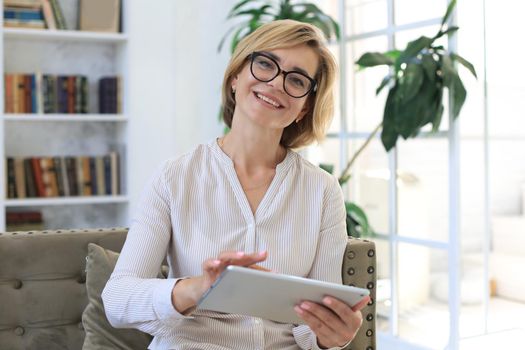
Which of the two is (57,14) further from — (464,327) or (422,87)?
(464,327)

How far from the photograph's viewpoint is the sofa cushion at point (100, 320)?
2008 millimetres

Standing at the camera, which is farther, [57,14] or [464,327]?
[57,14]

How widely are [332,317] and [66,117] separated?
3133 mm

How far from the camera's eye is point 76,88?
Result: 4.46m

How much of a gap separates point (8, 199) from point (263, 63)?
9.33ft

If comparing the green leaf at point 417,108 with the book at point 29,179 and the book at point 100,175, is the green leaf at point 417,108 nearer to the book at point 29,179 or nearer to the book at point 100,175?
the book at point 100,175

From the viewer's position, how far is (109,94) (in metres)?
4.52

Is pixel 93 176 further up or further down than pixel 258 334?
further up

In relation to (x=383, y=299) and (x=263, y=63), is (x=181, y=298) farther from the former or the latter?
(x=383, y=299)

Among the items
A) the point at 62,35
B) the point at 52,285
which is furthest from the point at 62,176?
the point at 52,285

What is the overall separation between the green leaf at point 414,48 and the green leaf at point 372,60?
0.21 meters

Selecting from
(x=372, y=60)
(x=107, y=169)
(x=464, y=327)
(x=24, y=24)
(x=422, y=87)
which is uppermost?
(x=24, y=24)

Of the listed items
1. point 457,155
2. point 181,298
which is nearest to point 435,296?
point 457,155

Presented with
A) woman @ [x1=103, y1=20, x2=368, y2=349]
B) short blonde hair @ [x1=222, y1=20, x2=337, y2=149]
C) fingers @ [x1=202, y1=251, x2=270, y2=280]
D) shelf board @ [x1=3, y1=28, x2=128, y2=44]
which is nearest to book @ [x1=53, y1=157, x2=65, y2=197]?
shelf board @ [x1=3, y1=28, x2=128, y2=44]
